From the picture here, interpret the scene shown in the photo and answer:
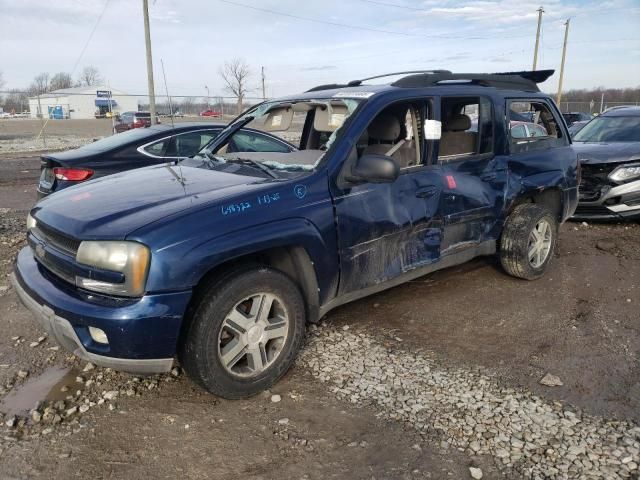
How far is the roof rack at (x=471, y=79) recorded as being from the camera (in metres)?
4.12

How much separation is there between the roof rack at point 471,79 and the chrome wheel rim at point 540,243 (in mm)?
1340

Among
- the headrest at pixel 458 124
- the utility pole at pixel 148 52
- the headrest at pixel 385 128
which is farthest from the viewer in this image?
the utility pole at pixel 148 52

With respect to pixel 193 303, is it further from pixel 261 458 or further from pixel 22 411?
pixel 22 411

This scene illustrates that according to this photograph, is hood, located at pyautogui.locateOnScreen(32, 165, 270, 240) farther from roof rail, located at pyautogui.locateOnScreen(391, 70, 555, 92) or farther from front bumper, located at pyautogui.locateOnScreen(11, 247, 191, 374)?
roof rail, located at pyautogui.locateOnScreen(391, 70, 555, 92)

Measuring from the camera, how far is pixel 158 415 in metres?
3.03

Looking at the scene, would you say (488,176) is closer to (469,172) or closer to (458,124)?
(469,172)

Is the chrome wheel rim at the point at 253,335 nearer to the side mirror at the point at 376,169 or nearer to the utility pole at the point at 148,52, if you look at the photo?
the side mirror at the point at 376,169

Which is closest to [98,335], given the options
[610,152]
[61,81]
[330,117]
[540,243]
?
[330,117]

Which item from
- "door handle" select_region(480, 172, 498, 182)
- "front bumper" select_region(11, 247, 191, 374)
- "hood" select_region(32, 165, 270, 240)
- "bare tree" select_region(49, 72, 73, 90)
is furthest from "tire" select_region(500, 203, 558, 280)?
"bare tree" select_region(49, 72, 73, 90)

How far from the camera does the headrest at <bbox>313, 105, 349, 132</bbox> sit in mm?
3745

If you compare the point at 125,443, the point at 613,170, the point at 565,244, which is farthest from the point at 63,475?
the point at 613,170

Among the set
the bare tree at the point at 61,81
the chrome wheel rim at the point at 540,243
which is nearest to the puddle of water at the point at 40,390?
the chrome wheel rim at the point at 540,243

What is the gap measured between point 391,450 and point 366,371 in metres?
0.83

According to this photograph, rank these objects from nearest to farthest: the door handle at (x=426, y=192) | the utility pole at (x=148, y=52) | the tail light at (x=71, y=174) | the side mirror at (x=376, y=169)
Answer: the side mirror at (x=376, y=169) → the door handle at (x=426, y=192) → the tail light at (x=71, y=174) → the utility pole at (x=148, y=52)
